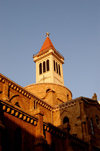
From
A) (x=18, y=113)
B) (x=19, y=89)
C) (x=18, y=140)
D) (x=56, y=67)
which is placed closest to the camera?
(x=18, y=140)

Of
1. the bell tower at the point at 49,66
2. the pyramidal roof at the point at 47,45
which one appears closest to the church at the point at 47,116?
the bell tower at the point at 49,66

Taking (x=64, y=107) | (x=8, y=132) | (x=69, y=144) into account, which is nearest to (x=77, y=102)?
(x=64, y=107)

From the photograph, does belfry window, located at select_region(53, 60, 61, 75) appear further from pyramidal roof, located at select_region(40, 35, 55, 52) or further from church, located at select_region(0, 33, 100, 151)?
pyramidal roof, located at select_region(40, 35, 55, 52)

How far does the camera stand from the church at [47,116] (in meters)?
15.2

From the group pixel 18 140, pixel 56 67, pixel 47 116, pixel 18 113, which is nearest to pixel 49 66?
pixel 56 67

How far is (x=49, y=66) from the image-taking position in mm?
48781

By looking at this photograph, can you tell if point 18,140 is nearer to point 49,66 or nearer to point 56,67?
point 49,66

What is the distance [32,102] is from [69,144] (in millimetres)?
9629

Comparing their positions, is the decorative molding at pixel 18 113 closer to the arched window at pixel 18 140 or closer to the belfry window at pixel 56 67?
the arched window at pixel 18 140

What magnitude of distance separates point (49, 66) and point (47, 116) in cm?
1968

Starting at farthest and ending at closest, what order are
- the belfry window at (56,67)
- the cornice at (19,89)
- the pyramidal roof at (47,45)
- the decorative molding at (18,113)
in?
the pyramidal roof at (47,45)
the belfry window at (56,67)
the cornice at (19,89)
the decorative molding at (18,113)

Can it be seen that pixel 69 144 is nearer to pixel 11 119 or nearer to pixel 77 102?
pixel 11 119

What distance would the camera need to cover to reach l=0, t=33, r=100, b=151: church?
15.2m

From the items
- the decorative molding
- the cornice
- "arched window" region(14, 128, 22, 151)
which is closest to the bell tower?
the cornice
